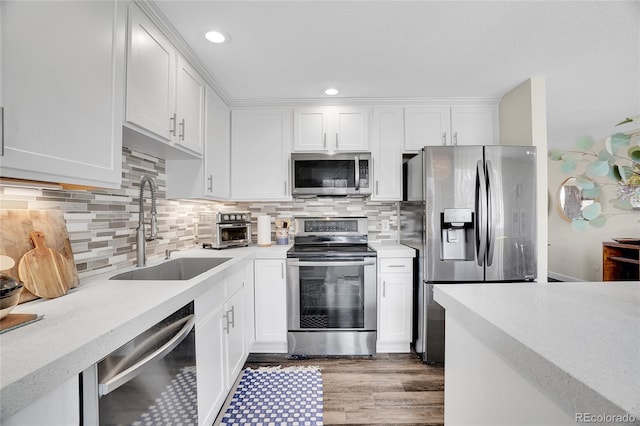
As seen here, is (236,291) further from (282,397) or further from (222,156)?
(222,156)

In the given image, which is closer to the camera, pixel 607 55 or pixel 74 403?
pixel 74 403

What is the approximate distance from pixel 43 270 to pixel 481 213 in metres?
2.62

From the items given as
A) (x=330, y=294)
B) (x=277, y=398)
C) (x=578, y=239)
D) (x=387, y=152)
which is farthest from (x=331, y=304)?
(x=578, y=239)

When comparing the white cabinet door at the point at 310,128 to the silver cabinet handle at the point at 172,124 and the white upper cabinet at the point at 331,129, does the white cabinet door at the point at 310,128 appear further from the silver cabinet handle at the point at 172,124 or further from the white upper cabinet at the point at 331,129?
the silver cabinet handle at the point at 172,124

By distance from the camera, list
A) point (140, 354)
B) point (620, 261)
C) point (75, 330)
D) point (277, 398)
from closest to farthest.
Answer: point (75, 330), point (140, 354), point (277, 398), point (620, 261)

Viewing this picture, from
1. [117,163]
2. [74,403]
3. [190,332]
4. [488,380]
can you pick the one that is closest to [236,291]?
[190,332]

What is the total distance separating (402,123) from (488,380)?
2.42 meters

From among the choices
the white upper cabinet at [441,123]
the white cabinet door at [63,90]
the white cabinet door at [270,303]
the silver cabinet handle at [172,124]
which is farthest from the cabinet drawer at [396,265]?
the white cabinet door at [63,90]

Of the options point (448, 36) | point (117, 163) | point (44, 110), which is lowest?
point (117, 163)

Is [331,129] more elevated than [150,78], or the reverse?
[331,129]

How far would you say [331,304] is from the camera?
2.40m

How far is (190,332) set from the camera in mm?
1295

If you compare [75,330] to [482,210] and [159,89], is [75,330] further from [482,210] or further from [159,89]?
[482,210]

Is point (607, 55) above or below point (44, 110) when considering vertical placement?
above
